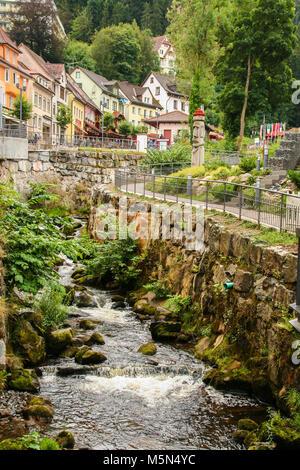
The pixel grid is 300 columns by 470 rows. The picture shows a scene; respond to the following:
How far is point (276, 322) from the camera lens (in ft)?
35.7

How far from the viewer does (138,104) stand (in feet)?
284

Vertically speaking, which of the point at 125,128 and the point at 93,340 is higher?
the point at 125,128

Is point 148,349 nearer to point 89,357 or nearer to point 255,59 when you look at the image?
point 89,357

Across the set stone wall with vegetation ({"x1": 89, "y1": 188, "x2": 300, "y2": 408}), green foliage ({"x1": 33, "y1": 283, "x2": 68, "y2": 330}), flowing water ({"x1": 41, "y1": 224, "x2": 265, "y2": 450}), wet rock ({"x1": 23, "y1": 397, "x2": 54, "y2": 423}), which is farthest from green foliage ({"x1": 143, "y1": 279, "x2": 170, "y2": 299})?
wet rock ({"x1": 23, "y1": 397, "x2": 54, "y2": 423})

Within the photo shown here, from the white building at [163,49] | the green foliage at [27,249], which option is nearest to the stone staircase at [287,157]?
the green foliage at [27,249]

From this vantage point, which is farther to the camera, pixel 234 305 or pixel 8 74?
pixel 8 74

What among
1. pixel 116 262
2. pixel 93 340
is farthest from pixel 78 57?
pixel 93 340

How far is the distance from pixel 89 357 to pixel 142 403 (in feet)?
7.49

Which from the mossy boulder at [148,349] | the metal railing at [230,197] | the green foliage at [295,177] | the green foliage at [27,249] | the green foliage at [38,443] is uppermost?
the green foliage at [295,177]

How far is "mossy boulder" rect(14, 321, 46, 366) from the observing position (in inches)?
492

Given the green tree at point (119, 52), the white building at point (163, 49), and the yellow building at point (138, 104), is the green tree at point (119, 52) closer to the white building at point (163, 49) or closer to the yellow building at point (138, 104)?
the yellow building at point (138, 104)

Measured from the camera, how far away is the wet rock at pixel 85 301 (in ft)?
58.9

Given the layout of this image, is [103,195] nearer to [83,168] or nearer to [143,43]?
[83,168]

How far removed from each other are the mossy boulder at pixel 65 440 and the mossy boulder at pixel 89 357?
12.2ft
